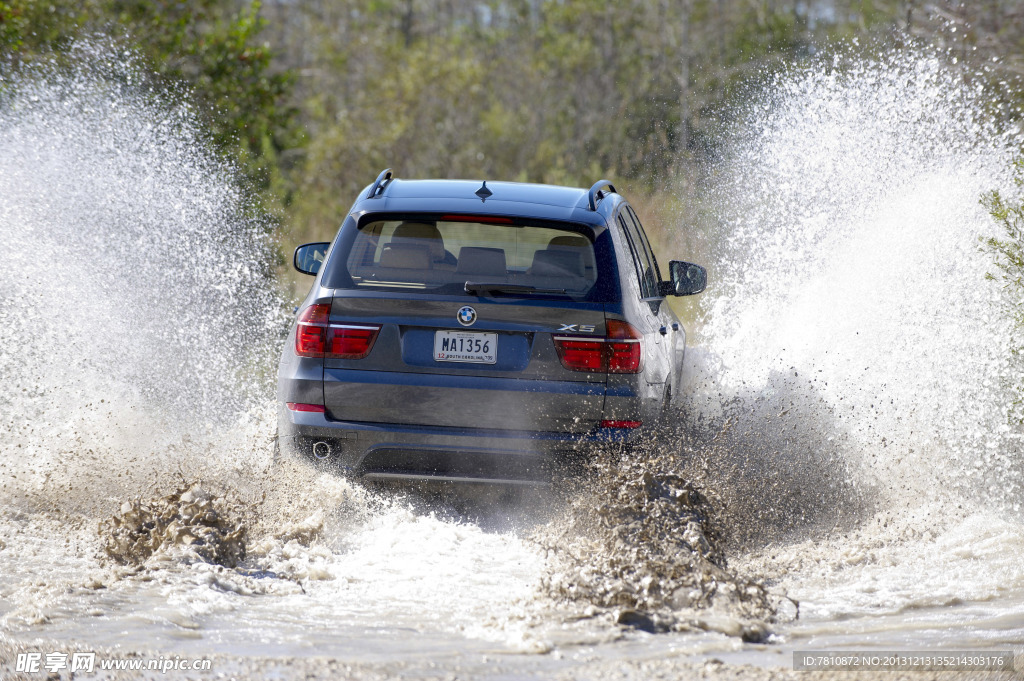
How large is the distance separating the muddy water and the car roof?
1.20m

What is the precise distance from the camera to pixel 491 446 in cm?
468

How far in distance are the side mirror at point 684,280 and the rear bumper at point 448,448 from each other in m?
1.39

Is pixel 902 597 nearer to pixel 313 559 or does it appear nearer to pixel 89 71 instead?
pixel 313 559

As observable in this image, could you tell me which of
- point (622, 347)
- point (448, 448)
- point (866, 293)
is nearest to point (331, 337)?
point (448, 448)

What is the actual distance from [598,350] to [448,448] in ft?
2.61

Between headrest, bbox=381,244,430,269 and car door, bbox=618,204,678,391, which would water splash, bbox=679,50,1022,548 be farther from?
headrest, bbox=381,244,430,269

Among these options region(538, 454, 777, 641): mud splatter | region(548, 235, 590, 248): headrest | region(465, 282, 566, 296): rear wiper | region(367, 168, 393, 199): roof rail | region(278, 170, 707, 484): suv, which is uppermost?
region(367, 168, 393, 199): roof rail

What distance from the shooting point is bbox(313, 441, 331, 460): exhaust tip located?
4.76 m

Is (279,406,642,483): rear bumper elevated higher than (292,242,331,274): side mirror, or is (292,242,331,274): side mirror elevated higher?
(292,242,331,274): side mirror

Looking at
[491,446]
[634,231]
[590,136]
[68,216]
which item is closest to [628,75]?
[590,136]

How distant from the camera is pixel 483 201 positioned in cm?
510

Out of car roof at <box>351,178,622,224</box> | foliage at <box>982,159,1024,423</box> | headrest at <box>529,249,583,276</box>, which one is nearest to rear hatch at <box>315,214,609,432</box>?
headrest at <box>529,249,583,276</box>

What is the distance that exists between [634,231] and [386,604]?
297 cm

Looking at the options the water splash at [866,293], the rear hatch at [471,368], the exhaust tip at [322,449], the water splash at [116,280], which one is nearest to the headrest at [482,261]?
the rear hatch at [471,368]
